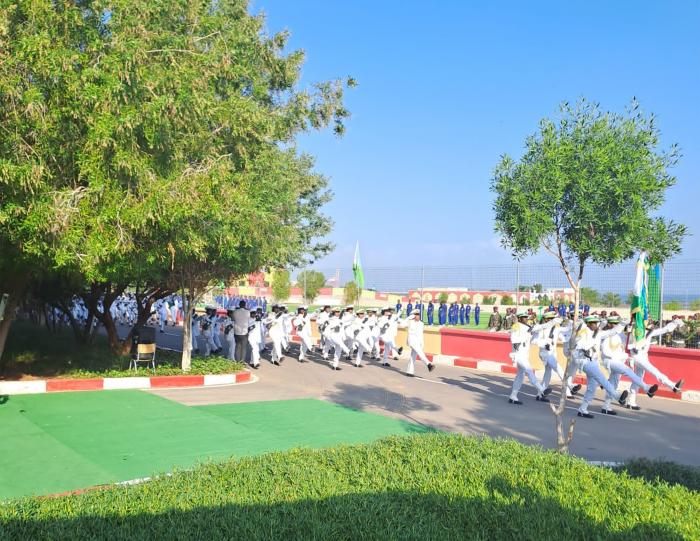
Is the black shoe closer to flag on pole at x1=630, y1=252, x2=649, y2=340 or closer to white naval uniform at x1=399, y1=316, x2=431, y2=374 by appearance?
flag on pole at x1=630, y1=252, x2=649, y2=340

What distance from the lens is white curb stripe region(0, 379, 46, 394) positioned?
11242mm

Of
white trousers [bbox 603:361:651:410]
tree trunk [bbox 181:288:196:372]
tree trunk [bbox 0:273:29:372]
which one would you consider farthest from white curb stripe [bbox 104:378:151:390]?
white trousers [bbox 603:361:651:410]

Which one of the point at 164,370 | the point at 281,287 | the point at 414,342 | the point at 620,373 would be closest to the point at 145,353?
the point at 164,370

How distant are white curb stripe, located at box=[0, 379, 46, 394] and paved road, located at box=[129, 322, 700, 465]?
2.06m

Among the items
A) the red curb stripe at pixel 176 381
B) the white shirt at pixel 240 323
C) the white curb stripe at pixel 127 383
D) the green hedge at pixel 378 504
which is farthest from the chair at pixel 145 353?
the green hedge at pixel 378 504

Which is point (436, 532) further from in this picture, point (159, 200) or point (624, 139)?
point (159, 200)

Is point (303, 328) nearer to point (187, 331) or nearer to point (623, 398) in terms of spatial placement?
point (187, 331)

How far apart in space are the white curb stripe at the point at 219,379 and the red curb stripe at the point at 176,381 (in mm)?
149

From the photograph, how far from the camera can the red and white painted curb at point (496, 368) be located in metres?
13.5

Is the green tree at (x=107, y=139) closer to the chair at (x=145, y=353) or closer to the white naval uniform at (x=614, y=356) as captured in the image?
the chair at (x=145, y=353)

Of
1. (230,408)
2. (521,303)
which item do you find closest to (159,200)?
(230,408)

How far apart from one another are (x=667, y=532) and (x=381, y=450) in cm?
279

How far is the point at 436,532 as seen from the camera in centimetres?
436

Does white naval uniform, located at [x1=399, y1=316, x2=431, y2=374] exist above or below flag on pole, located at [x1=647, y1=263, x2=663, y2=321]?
below
